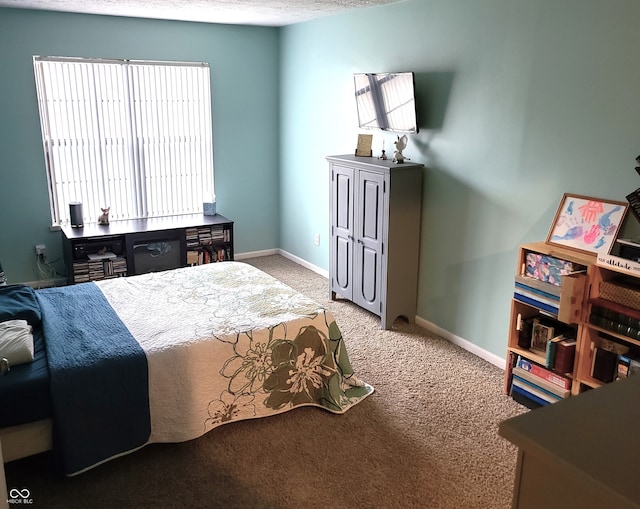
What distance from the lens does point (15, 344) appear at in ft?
8.44

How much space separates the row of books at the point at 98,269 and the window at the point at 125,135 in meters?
0.65

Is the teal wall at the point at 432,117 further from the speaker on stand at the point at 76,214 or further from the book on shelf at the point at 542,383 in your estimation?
the book on shelf at the point at 542,383

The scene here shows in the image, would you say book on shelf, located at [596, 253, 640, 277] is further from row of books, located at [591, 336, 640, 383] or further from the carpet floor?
the carpet floor

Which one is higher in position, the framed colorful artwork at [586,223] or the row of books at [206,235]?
the framed colorful artwork at [586,223]

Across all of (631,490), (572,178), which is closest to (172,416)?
(631,490)

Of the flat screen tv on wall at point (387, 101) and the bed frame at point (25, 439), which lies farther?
the flat screen tv on wall at point (387, 101)

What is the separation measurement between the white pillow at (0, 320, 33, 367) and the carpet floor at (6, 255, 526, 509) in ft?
1.63

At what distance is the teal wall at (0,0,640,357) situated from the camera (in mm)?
2984

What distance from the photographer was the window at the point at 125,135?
4934 millimetres

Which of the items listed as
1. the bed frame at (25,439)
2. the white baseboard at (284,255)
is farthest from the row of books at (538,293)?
the white baseboard at (284,255)

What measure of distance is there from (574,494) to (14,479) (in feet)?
8.29

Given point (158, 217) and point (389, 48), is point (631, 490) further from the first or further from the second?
point (158, 217)

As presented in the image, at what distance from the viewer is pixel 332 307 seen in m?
4.71

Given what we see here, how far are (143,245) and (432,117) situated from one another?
2.81m
